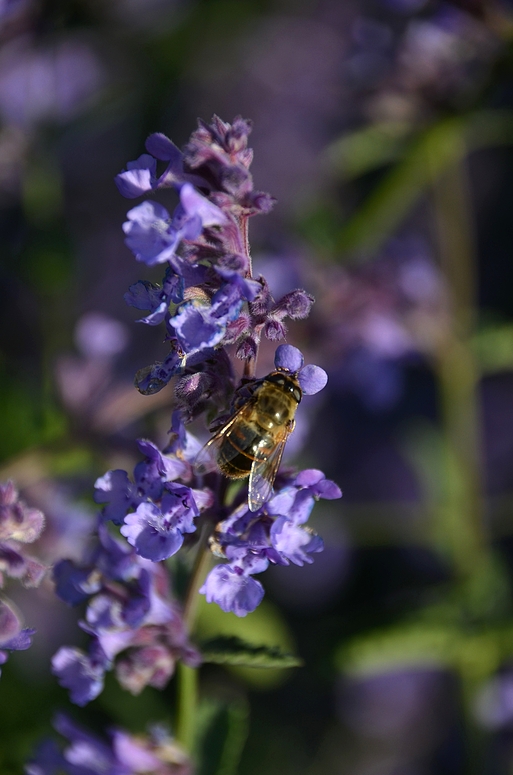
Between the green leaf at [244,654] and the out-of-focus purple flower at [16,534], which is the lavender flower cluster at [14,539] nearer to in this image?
the out-of-focus purple flower at [16,534]

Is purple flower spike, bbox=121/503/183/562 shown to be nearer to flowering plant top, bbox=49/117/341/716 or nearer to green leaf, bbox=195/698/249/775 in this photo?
flowering plant top, bbox=49/117/341/716

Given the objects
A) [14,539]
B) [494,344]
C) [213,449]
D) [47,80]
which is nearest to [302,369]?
[213,449]

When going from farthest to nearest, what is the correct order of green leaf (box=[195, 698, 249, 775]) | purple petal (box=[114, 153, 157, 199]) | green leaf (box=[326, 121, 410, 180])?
green leaf (box=[326, 121, 410, 180]), green leaf (box=[195, 698, 249, 775]), purple petal (box=[114, 153, 157, 199])

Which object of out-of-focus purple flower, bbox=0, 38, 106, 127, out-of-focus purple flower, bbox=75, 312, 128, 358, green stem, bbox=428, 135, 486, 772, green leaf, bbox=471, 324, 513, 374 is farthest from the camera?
out-of-focus purple flower, bbox=0, 38, 106, 127

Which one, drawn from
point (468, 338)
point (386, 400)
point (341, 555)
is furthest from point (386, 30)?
point (341, 555)

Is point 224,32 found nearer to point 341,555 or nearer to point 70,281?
point 70,281

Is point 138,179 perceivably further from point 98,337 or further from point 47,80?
point 47,80

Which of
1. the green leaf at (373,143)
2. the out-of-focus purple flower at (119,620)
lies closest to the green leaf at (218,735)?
the out-of-focus purple flower at (119,620)

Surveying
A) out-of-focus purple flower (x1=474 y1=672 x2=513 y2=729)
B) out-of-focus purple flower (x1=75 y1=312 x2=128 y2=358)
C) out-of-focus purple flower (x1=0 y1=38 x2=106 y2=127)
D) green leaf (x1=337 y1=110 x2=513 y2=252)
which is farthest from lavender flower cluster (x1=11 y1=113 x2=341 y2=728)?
out-of-focus purple flower (x1=0 y1=38 x2=106 y2=127)
